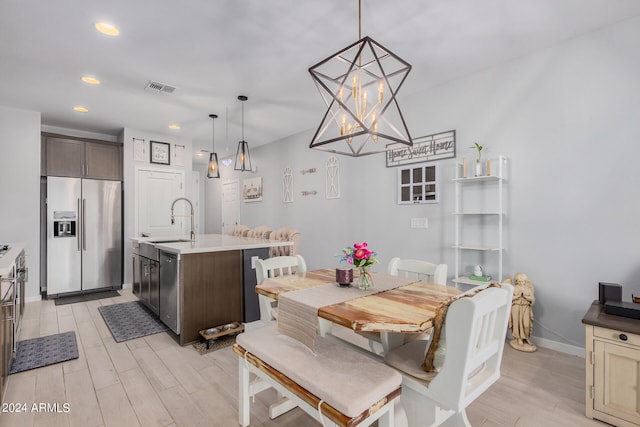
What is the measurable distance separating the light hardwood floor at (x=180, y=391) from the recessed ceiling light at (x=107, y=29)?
273 centimetres

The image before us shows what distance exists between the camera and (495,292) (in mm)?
1326

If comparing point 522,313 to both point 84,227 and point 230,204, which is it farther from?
point 230,204

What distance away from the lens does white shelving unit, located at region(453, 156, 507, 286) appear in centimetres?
300

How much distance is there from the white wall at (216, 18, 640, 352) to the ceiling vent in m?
2.80

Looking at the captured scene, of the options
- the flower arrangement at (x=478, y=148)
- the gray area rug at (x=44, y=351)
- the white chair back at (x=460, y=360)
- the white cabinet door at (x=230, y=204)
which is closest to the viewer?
the white chair back at (x=460, y=360)

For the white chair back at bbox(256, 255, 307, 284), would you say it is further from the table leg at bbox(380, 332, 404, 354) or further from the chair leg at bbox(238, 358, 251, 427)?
the table leg at bbox(380, 332, 404, 354)

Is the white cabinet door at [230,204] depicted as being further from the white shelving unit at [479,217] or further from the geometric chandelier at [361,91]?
the white shelving unit at [479,217]

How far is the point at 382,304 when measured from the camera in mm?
1591

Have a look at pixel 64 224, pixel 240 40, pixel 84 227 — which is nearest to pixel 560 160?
pixel 240 40

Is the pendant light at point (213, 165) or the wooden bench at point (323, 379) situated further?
the pendant light at point (213, 165)

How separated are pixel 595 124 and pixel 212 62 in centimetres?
346

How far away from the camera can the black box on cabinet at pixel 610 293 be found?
2.14m

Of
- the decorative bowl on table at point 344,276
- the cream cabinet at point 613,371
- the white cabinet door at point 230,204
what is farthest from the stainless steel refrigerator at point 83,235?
the cream cabinet at point 613,371

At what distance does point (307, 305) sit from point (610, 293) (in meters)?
2.19
